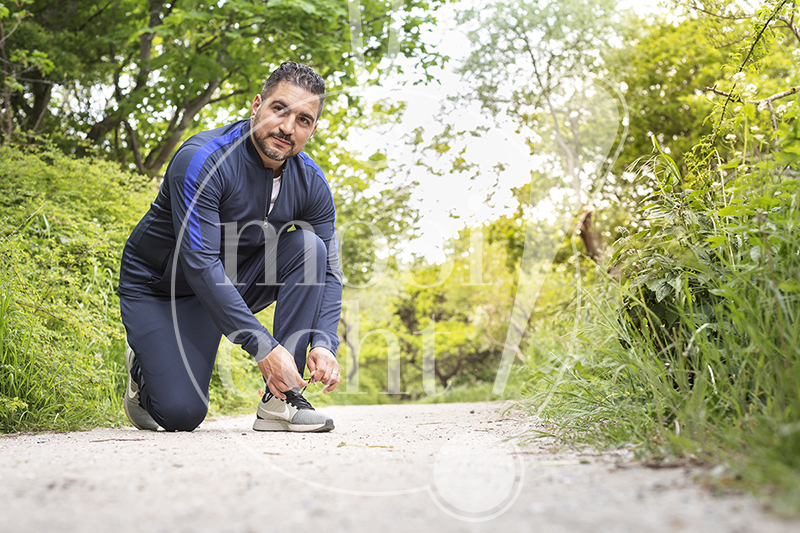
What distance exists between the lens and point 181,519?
85 cm

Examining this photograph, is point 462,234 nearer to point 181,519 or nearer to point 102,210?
point 102,210

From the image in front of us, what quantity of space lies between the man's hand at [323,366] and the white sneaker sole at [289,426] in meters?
0.16

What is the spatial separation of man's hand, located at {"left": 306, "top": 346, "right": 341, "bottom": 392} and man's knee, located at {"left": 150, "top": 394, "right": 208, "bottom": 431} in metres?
0.55

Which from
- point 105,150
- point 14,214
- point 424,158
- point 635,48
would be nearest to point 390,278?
point 424,158

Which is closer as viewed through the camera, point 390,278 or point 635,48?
point 635,48

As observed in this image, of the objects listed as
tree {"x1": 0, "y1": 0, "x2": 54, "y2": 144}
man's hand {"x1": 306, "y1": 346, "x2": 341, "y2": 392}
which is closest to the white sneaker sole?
man's hand {"x1": 306, "y1": 346, "x2": 341, "y2": 392}

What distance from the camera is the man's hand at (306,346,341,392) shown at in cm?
196

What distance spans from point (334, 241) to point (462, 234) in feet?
32.2

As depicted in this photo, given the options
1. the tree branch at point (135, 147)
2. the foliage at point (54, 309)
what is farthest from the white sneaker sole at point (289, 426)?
the tree branch at point (135, 147)

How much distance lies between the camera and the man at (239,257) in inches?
80.8

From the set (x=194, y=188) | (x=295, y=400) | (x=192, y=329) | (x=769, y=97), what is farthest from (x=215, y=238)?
(x=769, y=97)

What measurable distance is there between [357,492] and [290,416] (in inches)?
45.5

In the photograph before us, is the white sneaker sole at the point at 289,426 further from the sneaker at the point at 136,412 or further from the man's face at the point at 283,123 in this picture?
the man's face at the point at 283,123

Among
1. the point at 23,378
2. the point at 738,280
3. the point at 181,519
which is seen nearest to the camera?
the point at 181,519
